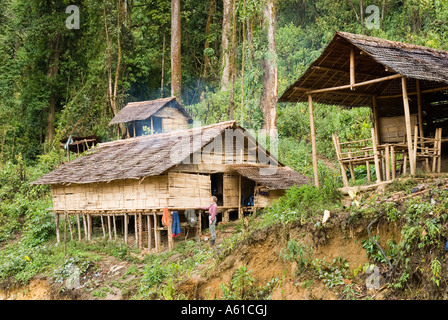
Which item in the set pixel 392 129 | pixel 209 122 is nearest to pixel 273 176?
pixel 392 129

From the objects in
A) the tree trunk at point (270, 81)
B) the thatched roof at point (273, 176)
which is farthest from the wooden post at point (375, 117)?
the tree trunk at point (270, 81)

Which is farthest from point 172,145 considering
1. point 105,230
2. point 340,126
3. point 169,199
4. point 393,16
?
point 393,16

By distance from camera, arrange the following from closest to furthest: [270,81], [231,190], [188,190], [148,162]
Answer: [188,190] < [148,162] < [231,190] < [270,81]

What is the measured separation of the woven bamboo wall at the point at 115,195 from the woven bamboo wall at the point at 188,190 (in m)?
0.23

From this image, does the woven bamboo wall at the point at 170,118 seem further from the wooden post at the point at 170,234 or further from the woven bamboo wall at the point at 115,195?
the wooden post at the point at 170,234

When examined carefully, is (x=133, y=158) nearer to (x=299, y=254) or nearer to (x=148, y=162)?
(x=148, y=162)

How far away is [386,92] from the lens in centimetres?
1399

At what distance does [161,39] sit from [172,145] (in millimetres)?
16705

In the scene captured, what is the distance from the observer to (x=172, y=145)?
17141mm

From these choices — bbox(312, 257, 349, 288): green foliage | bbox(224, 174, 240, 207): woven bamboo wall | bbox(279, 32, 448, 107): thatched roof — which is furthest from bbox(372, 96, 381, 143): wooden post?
bbox(312, 257, 349, 288): green foliage

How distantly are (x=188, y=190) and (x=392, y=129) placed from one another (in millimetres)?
6438

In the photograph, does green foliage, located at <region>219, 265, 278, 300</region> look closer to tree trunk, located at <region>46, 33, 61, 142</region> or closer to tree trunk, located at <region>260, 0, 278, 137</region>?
tree trunk, located at <region>260, 0, 278, 137</region>

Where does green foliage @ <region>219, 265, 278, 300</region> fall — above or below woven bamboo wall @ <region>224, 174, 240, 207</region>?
below

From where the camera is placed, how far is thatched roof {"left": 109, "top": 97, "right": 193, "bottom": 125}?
A: 80.6 ft
